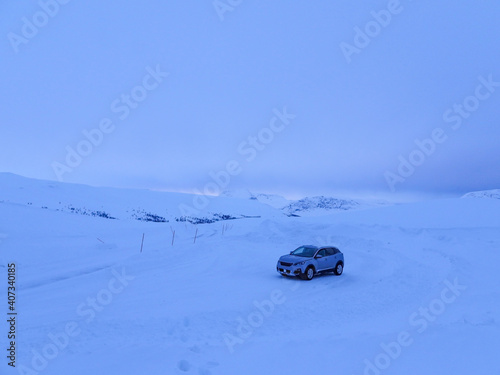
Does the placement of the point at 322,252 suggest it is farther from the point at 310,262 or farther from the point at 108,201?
the point at 108,201

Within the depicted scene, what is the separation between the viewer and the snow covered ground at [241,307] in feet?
24.8

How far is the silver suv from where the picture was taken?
16.5 m

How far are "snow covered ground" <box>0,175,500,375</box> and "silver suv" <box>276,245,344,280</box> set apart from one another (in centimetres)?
45

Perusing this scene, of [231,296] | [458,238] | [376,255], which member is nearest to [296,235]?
[376,255]

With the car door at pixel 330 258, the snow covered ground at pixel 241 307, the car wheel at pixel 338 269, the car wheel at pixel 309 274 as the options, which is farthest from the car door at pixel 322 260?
the car wheel at pixel 338 269

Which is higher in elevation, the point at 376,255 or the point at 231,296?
the point at 376,255

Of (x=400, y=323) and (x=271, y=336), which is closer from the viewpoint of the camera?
(x=271, y=336)

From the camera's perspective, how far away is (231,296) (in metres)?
13.0

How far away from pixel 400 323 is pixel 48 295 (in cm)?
1148

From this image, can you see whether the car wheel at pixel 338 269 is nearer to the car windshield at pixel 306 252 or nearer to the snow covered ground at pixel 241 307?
the snow covered ground at pixel 241 307

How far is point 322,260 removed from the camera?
17.6 metres

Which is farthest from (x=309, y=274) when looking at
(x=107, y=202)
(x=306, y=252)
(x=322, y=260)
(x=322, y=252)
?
(x=107, y=202)

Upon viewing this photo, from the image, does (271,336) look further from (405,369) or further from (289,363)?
(405,369)

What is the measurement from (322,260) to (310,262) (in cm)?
93
